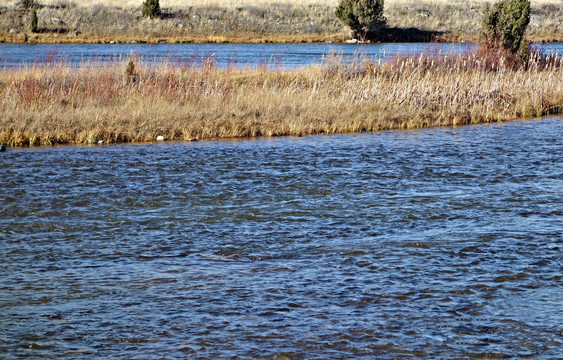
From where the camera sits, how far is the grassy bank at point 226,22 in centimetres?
5662

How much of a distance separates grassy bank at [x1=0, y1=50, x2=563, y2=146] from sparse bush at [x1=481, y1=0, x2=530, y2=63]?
2524 mm

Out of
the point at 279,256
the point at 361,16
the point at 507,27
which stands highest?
the point at 361,16

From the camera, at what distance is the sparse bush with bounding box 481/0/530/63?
26.3 m

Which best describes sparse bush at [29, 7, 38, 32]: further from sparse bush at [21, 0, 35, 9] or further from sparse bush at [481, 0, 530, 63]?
sparse bush at [481, 0, 530, 63]

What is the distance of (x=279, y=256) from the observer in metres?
8.52

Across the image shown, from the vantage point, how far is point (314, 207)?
35.9ft

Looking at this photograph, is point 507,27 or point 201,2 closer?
point 507,27

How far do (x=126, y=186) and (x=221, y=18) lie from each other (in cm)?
5221

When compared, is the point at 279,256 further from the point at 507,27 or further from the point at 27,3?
the point at 27,3

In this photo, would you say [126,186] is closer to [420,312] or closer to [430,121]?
[420,312]

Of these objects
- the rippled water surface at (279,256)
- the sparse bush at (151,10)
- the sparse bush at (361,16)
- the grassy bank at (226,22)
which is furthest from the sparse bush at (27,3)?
the rippled water surface at (279,256)

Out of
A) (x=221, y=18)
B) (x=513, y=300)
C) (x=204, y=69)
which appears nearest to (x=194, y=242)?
(x=513, y=300)

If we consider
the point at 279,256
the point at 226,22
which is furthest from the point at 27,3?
the point at 279,256

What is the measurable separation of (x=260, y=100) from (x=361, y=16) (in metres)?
39.9
